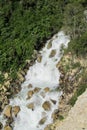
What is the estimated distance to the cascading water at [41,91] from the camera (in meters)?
29.4

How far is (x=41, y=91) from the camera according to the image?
31.0m

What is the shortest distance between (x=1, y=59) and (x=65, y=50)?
557cm

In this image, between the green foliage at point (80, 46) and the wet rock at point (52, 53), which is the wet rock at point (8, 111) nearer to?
the wet rock at point (52, 53)

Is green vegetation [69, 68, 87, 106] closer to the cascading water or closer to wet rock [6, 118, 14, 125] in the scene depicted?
the cascading water

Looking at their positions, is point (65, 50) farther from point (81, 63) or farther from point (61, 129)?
point (61, 129)

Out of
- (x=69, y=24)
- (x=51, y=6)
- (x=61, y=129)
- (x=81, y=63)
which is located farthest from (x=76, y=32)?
(x=61, y=129)

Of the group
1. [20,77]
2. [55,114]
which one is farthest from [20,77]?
[55,114]

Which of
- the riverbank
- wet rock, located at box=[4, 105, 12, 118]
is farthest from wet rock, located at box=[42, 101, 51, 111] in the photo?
wet rock, located at box=[4, 105, 12, 118]

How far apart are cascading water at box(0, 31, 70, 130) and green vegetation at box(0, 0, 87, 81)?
106 centimetres

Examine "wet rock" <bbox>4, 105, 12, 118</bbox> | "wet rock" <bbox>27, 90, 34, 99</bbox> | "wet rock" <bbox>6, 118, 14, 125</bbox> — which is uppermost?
"wet rock" <bbox>27, 90, 34, 99</bbox>

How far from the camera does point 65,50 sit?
1281 inches

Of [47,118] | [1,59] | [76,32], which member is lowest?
[47,118]

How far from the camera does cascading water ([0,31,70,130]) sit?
96.3 ft

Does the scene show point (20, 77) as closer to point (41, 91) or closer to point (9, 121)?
point (41, 91)
